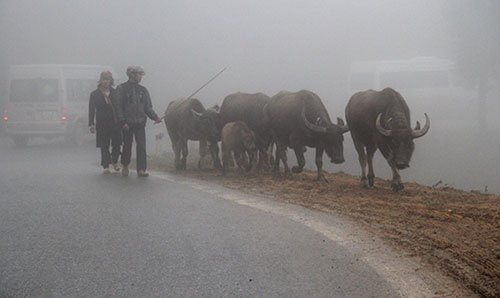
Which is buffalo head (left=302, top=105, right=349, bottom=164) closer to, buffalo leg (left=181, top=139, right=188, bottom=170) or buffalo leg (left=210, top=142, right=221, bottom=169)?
buffalo leg (left=210, top=142, right=221, bottom=169)

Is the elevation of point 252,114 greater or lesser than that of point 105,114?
lesser

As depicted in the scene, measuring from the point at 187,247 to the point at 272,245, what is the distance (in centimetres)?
89

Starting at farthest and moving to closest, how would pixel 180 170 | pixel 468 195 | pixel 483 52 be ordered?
pixel 483 52
pixel 180 170
pixel 468 195

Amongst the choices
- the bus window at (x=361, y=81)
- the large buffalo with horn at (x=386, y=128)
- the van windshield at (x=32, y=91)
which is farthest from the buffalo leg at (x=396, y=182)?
the bus window at (x=361, y=81)

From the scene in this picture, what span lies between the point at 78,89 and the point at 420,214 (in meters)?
17.5

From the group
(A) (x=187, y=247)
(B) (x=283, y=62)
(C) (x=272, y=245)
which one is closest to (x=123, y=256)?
(A) (x=187, y=247)

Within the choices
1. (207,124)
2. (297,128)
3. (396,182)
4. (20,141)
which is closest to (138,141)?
(207,124)

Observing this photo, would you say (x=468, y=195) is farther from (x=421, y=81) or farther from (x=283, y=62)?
(x=283, y=62)

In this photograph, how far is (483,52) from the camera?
2941 cm

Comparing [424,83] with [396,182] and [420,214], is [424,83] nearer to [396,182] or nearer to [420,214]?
[396,182]

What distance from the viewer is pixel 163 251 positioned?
245 inches

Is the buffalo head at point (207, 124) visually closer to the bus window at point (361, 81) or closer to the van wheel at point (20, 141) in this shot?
the van wheel at point (20, 141)

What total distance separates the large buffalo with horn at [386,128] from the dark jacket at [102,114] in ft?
16.9

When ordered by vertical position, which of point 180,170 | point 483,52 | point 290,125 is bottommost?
point 180,170
